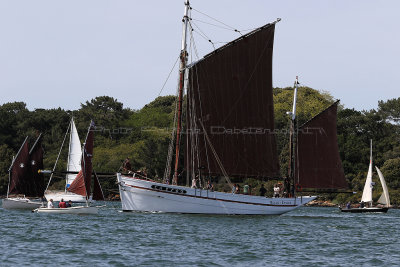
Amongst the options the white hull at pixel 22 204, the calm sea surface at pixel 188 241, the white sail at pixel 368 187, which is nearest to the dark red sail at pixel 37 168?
the white hull at pixel 22 204

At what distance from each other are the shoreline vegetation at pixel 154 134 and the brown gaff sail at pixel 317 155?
3304cm

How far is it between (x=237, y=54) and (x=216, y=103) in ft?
14.6

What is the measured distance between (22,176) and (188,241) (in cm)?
3470

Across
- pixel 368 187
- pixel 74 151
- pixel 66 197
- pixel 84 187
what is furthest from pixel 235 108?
pixel 66 197

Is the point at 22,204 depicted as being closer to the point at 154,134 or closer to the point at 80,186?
the point at 80,186

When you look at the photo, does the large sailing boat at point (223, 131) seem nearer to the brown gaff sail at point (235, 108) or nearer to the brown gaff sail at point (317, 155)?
the brown gaff sail at point (235, 108)

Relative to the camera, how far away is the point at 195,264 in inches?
1363

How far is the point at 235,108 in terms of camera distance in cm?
6375

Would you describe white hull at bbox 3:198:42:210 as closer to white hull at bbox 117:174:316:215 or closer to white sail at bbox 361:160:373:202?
white hull at bbox 117:174:316:215

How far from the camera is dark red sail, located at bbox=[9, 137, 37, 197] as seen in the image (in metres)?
73.8

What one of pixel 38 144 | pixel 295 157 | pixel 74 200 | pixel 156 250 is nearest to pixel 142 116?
pixel 74 200

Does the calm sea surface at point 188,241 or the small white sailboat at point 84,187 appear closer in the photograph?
the calm sea surface at point 188,241

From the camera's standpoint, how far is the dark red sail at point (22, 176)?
73.8 m

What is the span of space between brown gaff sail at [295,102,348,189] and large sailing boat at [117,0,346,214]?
8.94 feet
